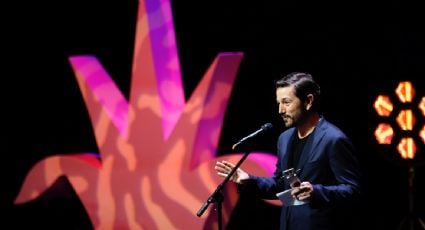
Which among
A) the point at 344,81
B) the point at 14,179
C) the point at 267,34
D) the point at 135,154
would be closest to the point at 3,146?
the point at 14,179

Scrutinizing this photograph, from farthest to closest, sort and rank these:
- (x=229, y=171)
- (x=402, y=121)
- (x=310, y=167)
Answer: (x=402, y=121) → (x=229, y=171) → (x=310, y=167)

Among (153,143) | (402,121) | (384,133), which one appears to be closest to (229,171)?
(153,143)

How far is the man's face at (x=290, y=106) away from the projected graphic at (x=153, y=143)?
122cm

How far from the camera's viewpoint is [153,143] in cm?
480

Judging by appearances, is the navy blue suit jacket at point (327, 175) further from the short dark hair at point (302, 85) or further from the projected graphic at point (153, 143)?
the projected graphic at point (153, 143)

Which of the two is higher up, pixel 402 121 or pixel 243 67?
pixel 243 67

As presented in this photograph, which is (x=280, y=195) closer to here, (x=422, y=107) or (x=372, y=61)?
(x=372, y=61)

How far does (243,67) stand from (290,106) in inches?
83.5

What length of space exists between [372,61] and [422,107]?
621 mm

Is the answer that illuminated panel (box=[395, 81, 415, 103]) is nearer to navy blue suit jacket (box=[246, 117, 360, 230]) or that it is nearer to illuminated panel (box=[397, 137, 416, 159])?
illuminated panel (box=[397, 137, 416, 159])

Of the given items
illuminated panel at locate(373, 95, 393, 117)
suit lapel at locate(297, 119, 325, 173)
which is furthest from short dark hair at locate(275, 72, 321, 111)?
illuminated panel at locate(373, 95, 393, 117)

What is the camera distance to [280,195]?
272 cm

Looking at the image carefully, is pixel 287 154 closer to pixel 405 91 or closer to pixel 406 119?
pixel 405 91

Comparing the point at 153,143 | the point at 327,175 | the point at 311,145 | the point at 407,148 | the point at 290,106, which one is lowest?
the point at 407,148
